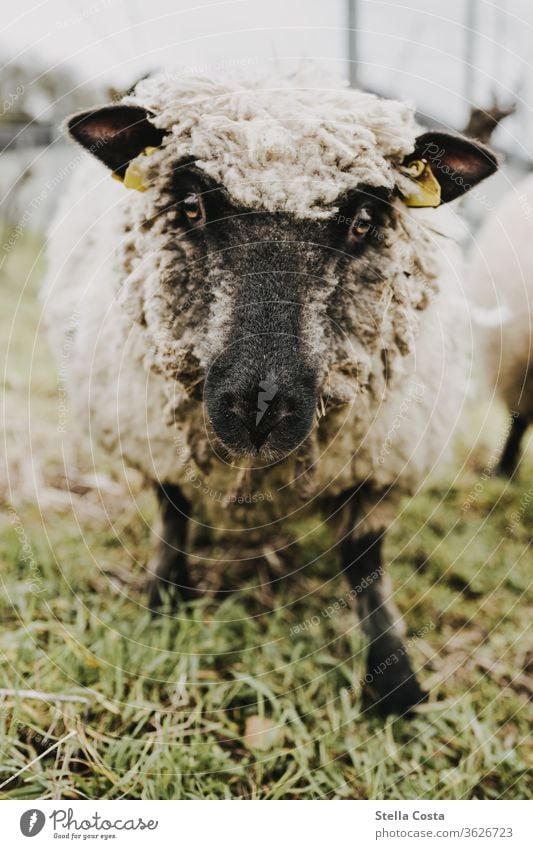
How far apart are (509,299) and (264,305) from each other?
1574 millimetres

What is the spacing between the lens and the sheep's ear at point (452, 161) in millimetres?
1448

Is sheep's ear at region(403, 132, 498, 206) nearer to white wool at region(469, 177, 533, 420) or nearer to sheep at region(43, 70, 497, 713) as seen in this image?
sheep at region(43, 70, 497, 713)

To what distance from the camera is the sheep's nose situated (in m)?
1.28

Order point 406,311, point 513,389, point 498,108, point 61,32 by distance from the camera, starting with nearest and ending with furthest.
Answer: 1. point 406,311
2. point 61,32
3. point 498,108
4. point 513,389

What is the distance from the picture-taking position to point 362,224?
1407 millimetres

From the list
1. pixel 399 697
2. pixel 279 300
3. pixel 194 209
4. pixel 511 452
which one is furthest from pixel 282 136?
pixel 511 452

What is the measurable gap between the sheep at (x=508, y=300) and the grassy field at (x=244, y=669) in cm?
62

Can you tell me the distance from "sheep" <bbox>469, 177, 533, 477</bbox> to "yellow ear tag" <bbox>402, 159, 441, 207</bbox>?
3.70ft

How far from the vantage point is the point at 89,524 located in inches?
95.4

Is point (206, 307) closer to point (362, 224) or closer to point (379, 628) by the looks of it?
point (362, 224)
